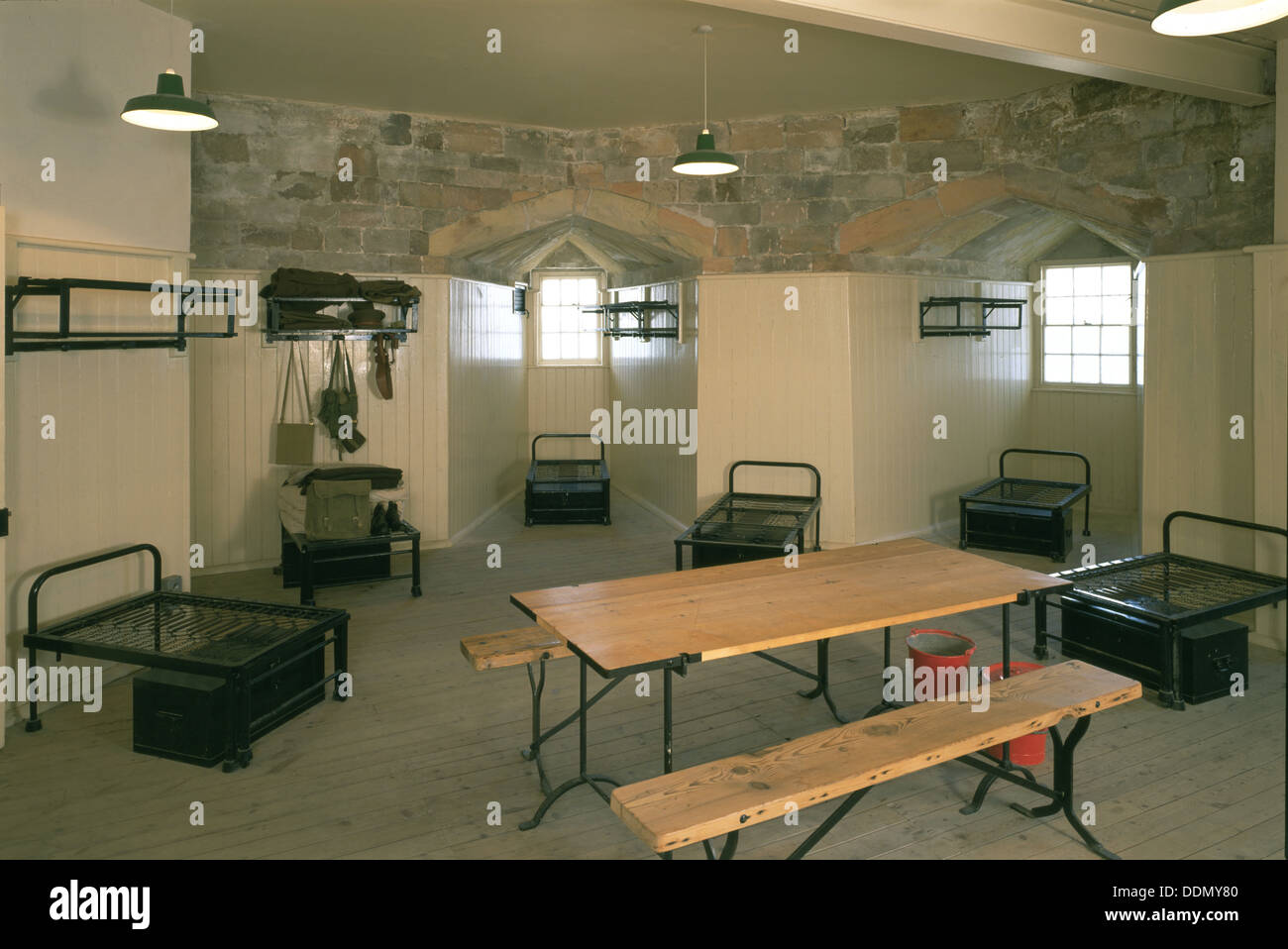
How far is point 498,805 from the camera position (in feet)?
11.4

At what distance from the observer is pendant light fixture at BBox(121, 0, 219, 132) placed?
12.6 feet

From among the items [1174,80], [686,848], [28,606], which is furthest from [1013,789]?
[28,606]

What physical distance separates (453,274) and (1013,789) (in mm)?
5605

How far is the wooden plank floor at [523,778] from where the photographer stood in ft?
10.6

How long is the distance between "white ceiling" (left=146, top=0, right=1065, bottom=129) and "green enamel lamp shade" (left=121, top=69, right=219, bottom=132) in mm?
1215

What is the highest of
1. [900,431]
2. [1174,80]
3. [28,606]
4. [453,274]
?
[1174,80]

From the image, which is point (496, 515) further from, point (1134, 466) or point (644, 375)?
point (1134, 466)

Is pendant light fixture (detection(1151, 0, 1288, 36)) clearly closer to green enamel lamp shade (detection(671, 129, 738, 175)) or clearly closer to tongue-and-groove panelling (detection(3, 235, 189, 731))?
green enamel lamp shade (detection(671, 129, 738, 175))

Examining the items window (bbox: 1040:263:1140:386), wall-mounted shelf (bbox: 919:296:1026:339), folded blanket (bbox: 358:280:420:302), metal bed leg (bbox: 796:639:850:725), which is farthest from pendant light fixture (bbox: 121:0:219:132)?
window (bbox: 1040:263:1140:386)

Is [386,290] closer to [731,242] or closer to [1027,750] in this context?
[731,242]

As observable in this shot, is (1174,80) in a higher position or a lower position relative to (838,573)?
higher

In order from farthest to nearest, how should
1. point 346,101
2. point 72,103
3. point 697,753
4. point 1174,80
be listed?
1. point 346,101
2. point 1174,80
3. point 72,103
4. point 697,753

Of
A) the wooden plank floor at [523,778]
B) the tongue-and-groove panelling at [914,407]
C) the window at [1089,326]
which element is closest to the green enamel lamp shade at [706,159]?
the tongue-and-groove panelling at [914,407]

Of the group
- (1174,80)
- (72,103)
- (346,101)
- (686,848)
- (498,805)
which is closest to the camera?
(686,848)
